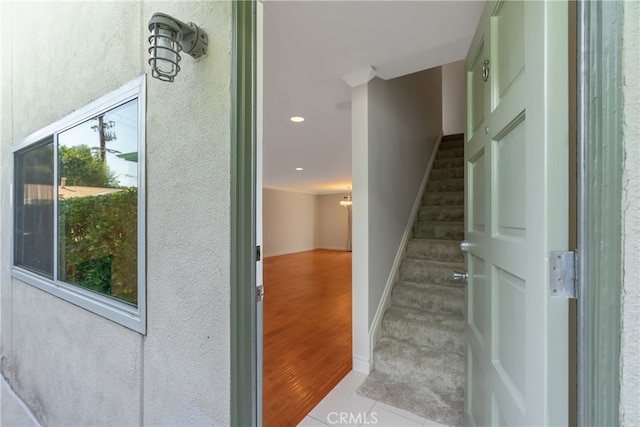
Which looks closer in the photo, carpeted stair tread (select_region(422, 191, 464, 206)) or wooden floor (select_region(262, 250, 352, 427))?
wooden floor (select_region(262, 250, 352, 427))

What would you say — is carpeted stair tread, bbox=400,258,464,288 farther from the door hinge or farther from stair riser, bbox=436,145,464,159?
stair riser, bbox=436,145,464,159

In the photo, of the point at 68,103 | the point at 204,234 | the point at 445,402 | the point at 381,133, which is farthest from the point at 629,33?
the point at 68,103

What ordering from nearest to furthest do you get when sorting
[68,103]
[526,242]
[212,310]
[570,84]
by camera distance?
1. [570,84]
2. [526,242]
3. [212,310]
4. [68,103]

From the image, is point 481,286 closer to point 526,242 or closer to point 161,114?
point 526,242

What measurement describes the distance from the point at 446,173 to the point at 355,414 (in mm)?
2963

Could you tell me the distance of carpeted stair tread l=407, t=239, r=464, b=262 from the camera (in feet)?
8.30

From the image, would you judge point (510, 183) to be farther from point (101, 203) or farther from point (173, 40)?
point (101, 203)

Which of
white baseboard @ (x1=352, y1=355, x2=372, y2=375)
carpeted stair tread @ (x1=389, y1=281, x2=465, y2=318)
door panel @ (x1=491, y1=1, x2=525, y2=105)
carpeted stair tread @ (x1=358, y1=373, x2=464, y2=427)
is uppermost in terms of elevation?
door panel @ (x1=491, y1=1, x2=525, y2=105)

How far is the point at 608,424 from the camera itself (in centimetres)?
46

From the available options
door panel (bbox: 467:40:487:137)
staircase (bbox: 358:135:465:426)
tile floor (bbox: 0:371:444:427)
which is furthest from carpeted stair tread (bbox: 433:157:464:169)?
tile floor (bbox: 0:371:444:427)

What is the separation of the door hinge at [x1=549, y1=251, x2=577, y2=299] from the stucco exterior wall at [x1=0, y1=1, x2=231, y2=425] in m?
0.88

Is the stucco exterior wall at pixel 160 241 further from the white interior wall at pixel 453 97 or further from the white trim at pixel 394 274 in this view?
Answer: the white interior wall at pixel 453 97

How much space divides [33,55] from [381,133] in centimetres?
267

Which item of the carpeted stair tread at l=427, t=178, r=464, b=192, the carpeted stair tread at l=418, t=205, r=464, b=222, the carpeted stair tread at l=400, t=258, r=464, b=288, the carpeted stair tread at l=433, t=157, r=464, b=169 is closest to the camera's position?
the carpeted stair tread at l=400, t=258, r=464, b=288
